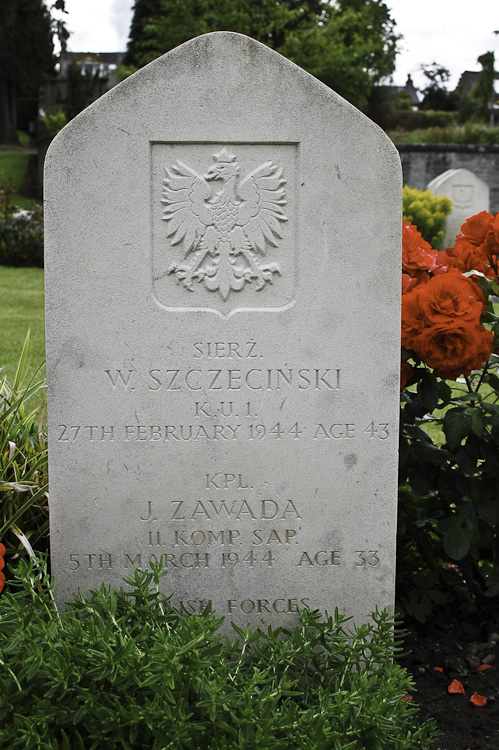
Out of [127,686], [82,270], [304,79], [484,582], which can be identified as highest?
[304,79]

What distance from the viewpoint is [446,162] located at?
70.3 feet

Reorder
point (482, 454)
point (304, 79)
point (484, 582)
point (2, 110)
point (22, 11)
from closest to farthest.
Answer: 1. point (304, 79)
2. point (482, 454)
3. point (484, 582)
4. point (22, 11)
5. point (2, 110)

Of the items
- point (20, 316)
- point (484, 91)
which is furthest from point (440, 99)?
point (20, 316)

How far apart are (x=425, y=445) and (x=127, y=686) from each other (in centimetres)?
165

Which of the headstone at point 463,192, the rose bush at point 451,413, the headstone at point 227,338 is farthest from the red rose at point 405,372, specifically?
the headstone at point 463,192

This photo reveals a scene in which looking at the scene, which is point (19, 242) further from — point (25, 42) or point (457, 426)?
point (25, 42)

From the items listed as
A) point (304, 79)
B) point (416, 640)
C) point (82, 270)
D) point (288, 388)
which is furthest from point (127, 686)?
point (304, 79)

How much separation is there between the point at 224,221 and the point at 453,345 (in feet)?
3.12

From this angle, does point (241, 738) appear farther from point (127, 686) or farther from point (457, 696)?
point (457, 696)

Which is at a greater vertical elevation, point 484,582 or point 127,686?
point 127,686

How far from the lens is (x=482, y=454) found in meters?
3.09

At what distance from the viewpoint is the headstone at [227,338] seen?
2619 millimetres

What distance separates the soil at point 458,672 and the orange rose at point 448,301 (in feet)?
3.74

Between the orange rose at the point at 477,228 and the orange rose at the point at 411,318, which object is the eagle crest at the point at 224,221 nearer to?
the orange rose at the point at 411,318
